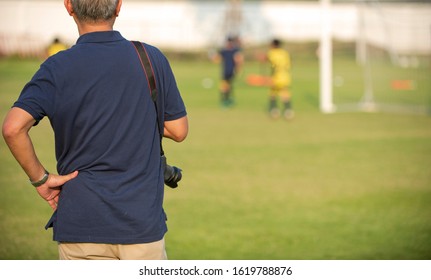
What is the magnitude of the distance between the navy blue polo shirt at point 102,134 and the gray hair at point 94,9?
3.0 inches

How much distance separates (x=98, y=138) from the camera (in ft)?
11.3

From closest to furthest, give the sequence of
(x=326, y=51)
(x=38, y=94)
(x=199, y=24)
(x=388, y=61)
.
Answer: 1. (x=38, y=94)
2. (x=326, y=51)
3. (x=388, y=61)
4. (x=199, y=24)

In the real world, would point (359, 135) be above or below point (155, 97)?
below

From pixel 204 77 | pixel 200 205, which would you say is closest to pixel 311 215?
pixel 200 205

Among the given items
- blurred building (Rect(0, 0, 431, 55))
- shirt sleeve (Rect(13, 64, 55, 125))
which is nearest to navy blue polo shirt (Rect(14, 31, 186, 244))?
shirt sleeve (Rect(13, 64, 55, 125))

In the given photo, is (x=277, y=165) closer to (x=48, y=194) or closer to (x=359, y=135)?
(x=359, y=135)

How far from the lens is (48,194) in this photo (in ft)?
11.7

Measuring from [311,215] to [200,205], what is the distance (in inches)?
54.9

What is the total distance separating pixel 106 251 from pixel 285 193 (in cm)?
701

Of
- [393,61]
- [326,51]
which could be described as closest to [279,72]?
[326,51]

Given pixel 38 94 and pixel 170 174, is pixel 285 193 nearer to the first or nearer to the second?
pixel 170 174

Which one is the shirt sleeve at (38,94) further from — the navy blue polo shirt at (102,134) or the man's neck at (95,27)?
the man's neck at (95,27)

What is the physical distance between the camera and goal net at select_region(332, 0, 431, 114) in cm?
2250

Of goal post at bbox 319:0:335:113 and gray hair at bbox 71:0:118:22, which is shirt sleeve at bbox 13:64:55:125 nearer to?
gray hair at bbox 71:0:118:22
